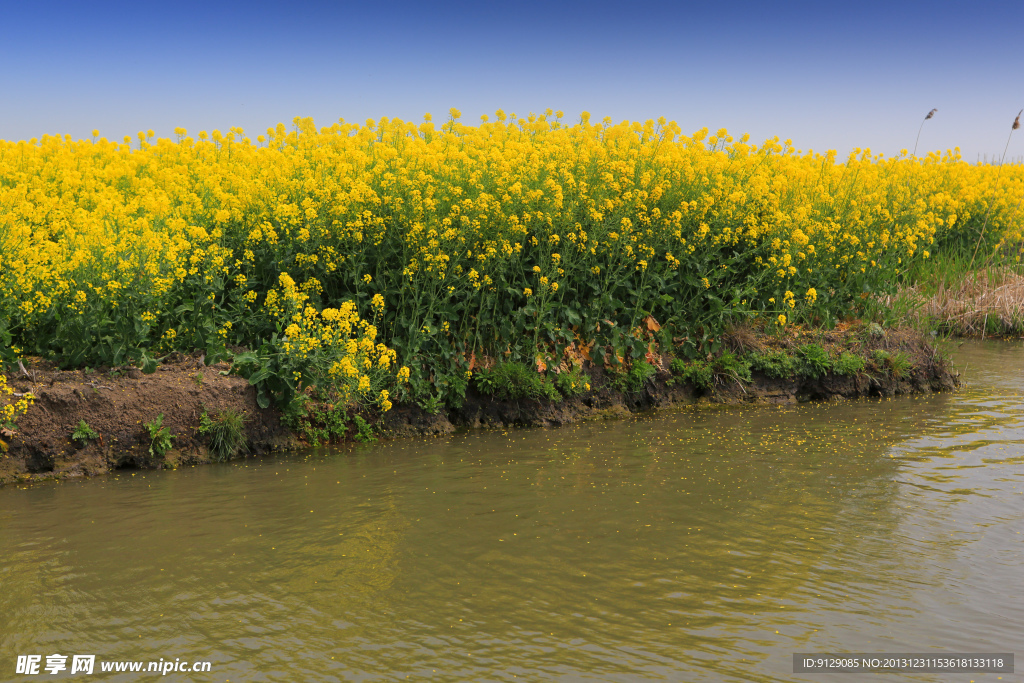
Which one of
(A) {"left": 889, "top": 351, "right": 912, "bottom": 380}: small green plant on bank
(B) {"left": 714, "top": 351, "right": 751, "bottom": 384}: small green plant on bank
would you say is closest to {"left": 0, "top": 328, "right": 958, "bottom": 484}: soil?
(B) {"left": 714, "top": 351, "right": 751, "bottom": 384}: small green plant on bank

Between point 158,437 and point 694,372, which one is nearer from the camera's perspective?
point 158,437

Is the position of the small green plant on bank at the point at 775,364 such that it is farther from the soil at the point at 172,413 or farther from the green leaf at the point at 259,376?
the green leaf at the point at 259,376

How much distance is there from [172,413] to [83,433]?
0.61 meters

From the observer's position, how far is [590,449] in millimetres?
6898

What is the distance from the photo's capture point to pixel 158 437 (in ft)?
21.0

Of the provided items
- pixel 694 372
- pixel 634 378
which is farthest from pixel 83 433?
pixel 694 372

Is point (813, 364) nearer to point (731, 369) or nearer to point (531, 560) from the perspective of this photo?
point (731, 369)

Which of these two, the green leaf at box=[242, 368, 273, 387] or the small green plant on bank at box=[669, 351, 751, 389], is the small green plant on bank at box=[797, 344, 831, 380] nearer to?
the small green plant on bank at box=[669, 351, 751, 389]

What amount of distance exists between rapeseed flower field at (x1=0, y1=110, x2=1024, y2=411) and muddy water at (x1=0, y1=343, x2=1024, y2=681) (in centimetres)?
105

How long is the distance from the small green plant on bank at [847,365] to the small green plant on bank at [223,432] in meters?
5.80

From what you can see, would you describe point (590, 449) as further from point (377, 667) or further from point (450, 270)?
point (377, 667)

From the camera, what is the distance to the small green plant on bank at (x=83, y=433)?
6.21 metres

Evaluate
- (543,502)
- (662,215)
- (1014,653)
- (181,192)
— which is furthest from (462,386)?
(1014,653)

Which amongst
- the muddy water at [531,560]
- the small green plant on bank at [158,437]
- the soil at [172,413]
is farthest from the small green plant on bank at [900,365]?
the small green plant on bank at [158,437]
